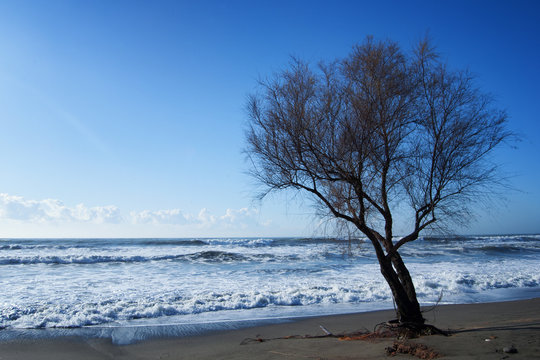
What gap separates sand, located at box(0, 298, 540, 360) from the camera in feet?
16.8

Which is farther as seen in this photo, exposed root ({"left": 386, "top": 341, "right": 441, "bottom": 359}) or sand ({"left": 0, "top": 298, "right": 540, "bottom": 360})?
sand ({"left": 0, "top": 298, "right": 540, "bottom": 360})

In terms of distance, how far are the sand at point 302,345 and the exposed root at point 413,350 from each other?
0.36ft

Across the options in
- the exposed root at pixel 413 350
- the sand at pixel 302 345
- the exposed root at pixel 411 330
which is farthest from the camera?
the exposed root at pixel 411 330

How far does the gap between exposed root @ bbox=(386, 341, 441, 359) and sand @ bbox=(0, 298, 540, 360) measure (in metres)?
0.11

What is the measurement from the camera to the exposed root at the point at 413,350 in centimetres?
470

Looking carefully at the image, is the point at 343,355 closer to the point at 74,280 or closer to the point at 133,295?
the point at 133,295

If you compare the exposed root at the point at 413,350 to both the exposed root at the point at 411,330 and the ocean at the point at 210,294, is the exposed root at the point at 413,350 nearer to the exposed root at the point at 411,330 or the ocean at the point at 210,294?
the exposed root at the point at 411,330

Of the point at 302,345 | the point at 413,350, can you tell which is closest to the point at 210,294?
the point at 302,345

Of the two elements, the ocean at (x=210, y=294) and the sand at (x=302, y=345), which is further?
the ocean at (x=210, y=294)

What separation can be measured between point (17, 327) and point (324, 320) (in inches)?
294

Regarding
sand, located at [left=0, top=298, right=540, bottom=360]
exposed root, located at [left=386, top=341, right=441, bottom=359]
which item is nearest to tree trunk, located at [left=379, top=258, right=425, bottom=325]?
sand, located at [left=0, top=298, right=540, bottom=360]

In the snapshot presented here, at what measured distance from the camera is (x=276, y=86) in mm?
6148

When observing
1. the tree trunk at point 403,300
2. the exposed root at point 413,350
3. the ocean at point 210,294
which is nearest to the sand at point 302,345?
the exposed root at point 413,350

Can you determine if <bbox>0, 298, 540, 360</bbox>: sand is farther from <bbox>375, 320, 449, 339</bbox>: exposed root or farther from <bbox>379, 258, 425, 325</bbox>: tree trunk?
<bbox>379, 258, 425, 325</bbox>: tree trunk
